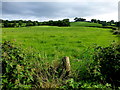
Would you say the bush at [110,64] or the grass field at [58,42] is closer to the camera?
the bush at [110,64]

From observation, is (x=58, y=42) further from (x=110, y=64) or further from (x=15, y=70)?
(x=15, y=70)

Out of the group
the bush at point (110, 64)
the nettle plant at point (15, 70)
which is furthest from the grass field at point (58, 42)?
the bush at point (110, 64)

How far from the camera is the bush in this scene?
213 inches

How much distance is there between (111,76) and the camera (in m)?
5.57

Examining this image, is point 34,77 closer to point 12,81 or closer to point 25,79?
point 25,79

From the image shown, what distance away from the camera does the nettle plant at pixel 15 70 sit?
4.62 metres

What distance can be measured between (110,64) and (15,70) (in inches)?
134

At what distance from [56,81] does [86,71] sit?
122 centimetres

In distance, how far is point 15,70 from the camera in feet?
15.2

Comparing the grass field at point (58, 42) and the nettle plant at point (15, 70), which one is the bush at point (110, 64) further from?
the nettle plant at point (15, 70)

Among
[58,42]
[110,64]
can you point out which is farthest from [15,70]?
[58,42]

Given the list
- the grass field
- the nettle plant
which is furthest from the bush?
the nettle plant

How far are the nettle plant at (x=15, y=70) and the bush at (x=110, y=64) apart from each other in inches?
101

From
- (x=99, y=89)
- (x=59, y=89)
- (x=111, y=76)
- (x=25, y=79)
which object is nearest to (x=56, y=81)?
(x=59, y=89)
